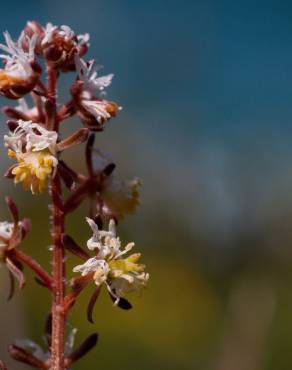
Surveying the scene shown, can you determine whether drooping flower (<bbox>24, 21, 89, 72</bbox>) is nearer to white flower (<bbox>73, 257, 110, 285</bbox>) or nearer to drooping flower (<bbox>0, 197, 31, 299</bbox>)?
drooping flower (<bbox>0, 197, 31, 299</bbox>)

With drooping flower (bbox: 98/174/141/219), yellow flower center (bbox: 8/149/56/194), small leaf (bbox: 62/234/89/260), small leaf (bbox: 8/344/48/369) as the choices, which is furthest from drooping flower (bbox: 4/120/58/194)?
small leaf (bbox: 8/344/48/369)

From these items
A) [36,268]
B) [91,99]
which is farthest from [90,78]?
[36,268]

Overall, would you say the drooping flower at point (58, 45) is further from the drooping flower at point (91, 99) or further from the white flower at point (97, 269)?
the white flower at point (97, 269)

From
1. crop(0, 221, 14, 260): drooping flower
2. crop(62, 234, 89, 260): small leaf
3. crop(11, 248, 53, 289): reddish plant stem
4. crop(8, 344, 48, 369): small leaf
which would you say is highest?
crop(62, 234, 89, 260): small leaf

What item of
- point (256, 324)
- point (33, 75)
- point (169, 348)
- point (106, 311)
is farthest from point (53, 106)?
point (106, 311)

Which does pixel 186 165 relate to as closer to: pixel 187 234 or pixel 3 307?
pixel 187 234

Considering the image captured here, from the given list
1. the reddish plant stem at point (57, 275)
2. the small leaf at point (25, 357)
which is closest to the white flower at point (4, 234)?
the reddish plant stem at point (57, 275)
